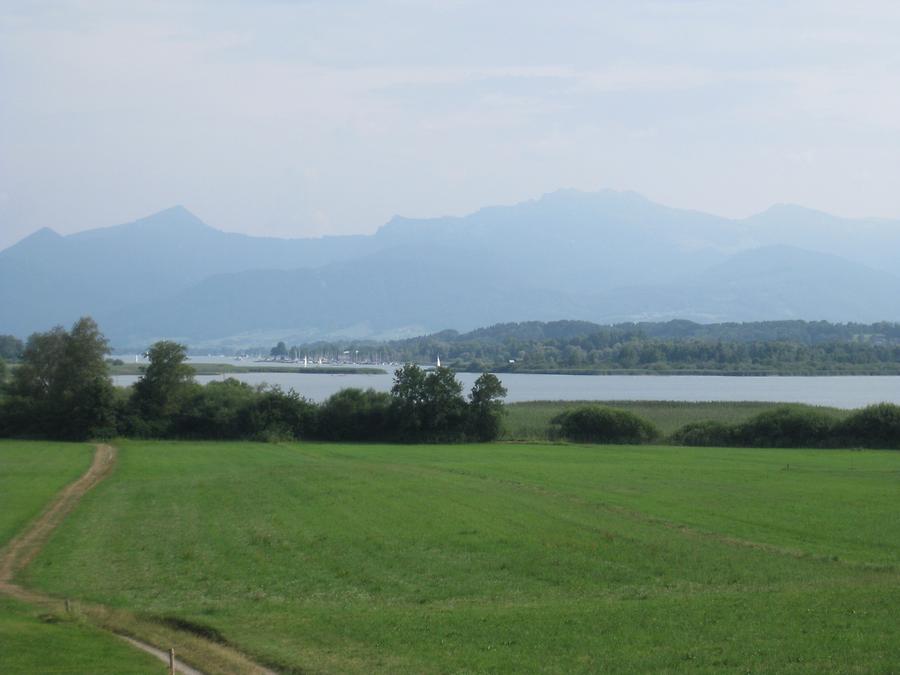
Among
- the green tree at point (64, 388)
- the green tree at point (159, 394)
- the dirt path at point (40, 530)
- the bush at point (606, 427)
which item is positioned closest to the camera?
the dirt path at point (40, 530)

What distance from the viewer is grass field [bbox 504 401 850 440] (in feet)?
252

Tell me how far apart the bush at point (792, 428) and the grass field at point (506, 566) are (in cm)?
1964

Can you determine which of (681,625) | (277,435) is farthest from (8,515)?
(277,435)

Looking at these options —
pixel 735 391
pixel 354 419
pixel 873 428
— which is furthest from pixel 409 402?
pixel 735 391

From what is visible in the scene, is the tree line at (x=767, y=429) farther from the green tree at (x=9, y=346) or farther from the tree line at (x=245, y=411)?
the green tree at (x=9, y=346)

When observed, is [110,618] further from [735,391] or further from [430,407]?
[735,391]

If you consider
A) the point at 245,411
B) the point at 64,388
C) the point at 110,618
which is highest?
the point at 64,388

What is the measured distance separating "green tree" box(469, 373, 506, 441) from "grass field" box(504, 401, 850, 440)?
4.15 ft

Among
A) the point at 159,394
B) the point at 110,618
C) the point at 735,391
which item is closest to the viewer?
the point at 110,618

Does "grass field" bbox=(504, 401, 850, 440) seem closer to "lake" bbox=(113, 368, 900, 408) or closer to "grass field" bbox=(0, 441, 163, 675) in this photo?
"lake" bbox=(113, 368, 900, 408)

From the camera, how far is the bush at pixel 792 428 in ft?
216

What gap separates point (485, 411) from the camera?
247ft

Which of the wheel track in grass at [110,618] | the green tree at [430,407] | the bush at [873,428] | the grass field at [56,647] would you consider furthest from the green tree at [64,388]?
the bush at [873,428]

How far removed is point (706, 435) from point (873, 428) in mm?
10638
